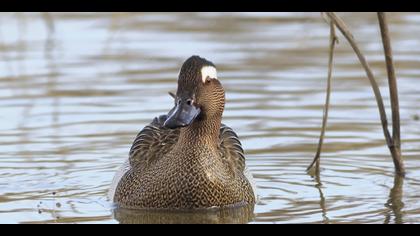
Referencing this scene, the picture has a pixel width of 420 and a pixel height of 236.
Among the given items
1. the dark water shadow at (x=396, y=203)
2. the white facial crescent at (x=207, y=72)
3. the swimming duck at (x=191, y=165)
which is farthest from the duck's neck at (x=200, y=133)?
the dark water shadow at (x=396, y=203)

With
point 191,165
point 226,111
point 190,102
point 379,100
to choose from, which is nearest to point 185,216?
point 191,165

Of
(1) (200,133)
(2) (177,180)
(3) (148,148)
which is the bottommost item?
(2) (177,180)

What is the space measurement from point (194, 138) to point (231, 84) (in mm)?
4923

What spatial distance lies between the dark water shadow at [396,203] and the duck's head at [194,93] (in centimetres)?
148

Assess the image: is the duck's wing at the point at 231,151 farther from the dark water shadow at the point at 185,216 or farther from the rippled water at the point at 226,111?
the dark water shadow at the point at 185,216

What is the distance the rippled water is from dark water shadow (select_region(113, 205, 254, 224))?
0.07 feet

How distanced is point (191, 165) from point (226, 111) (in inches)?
148

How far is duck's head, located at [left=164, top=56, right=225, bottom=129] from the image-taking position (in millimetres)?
9023

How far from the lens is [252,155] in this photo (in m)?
11.3

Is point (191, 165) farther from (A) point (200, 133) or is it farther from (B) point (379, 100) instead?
(B) point (379, 100)

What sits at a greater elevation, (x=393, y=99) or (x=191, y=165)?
(x=393, y=99)

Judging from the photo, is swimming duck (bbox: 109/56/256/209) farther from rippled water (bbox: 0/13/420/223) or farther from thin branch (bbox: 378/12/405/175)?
thin branch (bbox: 378/12/405/175)

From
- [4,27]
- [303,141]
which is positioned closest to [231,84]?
[303,141]

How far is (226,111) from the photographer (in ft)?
42.7
